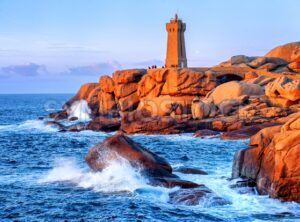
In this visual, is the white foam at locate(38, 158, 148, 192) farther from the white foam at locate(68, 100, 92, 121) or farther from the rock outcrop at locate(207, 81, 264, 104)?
the white foam at locate(68, 100, 92, 121)

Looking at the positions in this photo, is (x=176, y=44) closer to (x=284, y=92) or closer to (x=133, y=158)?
(x=284, y=92)

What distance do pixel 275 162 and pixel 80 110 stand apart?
2272 inches

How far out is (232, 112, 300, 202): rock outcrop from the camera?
58.0 feet

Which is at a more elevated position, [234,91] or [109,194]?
[234,91]

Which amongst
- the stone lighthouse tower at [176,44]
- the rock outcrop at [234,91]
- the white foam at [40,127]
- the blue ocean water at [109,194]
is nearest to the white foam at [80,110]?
the white foam at [40,127]

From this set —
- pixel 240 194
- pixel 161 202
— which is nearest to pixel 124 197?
pixel 161 202

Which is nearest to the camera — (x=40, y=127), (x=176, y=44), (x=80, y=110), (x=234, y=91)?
(x=234, y=91)

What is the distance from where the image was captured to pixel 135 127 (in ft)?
156

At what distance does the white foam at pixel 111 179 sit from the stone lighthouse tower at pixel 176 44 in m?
51.9

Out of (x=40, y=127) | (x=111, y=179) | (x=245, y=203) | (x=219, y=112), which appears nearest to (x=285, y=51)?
(x=219, y=112)

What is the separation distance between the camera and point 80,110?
7400cm

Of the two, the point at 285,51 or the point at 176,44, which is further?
the point at 176,44

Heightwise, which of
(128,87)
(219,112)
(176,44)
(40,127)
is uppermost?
(176,44)

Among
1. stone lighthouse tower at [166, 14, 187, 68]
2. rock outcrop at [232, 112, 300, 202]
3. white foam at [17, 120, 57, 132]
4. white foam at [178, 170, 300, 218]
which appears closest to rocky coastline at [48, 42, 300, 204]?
rock outcrop at [232, 112, 300, 202]
